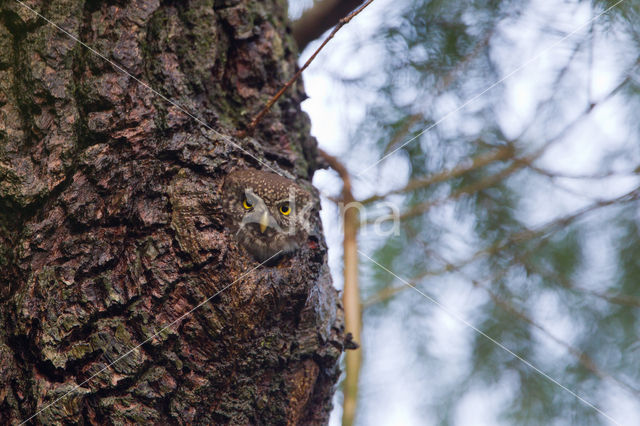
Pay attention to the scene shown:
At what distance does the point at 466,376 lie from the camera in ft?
7.73

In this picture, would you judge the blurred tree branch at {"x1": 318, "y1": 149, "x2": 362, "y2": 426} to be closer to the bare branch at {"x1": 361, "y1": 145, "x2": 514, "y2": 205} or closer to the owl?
the bare branch at {"x1": 361, "y1": 145, "x2": 514, "y2": 205}

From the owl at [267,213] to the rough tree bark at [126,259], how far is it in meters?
0.06

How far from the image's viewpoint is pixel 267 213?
5.43 feet

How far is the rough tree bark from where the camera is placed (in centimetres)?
124

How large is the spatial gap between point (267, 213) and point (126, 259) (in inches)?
18.4

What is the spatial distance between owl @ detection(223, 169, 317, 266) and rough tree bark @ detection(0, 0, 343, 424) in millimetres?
57

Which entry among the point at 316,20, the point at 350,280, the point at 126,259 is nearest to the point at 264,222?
the point at 126,259

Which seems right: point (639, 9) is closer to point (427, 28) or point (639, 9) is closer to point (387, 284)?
point (427, 28)

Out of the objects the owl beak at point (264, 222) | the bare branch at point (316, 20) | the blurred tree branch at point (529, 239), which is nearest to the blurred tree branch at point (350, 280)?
the blurred tree branch at point (529, 239)

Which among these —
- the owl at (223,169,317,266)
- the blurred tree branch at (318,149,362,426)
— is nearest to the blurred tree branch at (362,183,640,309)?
the blurred tree branch at (318,149,362,426)

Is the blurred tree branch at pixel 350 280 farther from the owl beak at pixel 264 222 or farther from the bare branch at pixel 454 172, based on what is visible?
the owl beak at pixel 264 222

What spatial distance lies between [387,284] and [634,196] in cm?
104

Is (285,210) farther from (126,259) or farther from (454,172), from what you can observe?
(454,172)

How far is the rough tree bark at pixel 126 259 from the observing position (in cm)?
124
